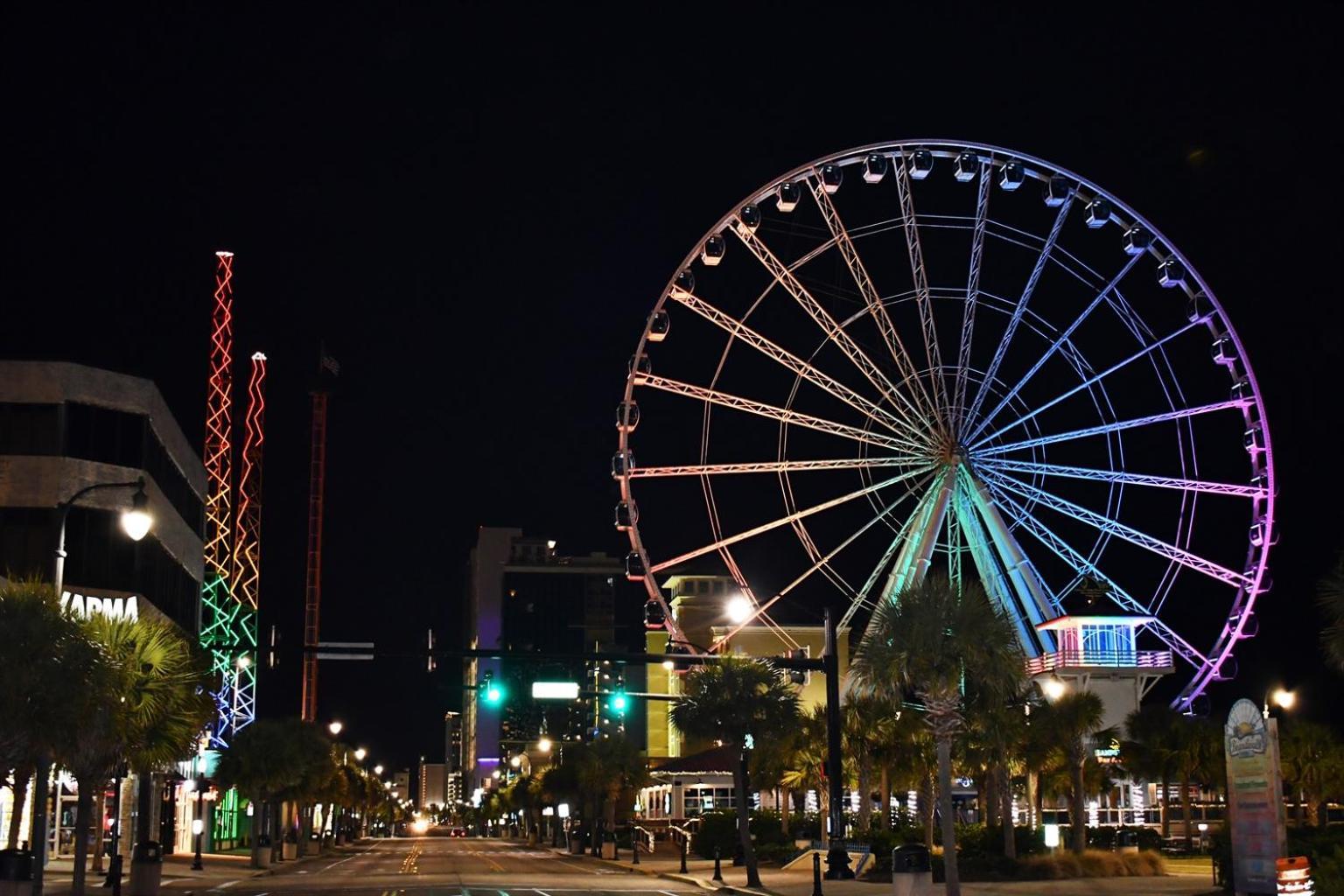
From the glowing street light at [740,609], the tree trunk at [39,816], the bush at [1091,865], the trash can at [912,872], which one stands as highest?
the glowing street light at [740,609]

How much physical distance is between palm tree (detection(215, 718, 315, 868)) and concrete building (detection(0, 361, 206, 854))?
7.97m

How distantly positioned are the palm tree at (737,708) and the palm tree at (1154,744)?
786 inches

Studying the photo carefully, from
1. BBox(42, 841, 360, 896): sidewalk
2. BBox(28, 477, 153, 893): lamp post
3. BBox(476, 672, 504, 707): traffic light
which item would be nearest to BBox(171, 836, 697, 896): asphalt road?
BBox(42, 841, 360, 896): sidewalk

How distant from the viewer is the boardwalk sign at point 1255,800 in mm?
26562

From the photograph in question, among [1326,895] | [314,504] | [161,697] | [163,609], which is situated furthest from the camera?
[314,504]

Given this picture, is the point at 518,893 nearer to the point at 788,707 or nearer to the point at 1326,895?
the point at 788,707

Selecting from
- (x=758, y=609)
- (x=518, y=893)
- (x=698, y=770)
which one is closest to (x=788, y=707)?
(x=758, y=609)

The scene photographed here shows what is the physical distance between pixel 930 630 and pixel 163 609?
40565 millimetres

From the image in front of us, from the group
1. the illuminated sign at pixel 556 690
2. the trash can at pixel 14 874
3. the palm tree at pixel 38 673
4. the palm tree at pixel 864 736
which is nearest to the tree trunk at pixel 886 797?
the palm tree at pixel 864 736

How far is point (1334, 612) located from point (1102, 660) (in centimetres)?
4346

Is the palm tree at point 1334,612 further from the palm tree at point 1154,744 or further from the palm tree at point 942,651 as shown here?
the palm tree at point 1154,744

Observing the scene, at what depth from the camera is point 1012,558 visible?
5338cm

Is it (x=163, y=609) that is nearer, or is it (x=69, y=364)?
(x=69, y=364)

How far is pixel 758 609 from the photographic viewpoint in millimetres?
50031
